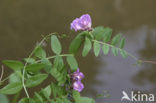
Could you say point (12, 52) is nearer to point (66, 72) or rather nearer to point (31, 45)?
point (31, 45)

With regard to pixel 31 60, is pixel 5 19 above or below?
above

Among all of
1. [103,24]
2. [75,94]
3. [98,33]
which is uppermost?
[103,24]

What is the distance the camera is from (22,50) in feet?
5.82

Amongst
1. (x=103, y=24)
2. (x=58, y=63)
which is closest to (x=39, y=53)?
(x=58, y=63)

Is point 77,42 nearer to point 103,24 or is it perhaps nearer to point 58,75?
point 58,75

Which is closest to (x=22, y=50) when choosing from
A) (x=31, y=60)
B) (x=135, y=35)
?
(x=135, y=35)

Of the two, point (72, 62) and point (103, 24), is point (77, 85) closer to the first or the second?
point (72, 62)

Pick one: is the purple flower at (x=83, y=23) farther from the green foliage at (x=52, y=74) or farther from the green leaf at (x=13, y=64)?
the green leaf at (x=13, y=64)

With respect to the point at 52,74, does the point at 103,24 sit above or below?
above

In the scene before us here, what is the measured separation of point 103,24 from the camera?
2129 mm

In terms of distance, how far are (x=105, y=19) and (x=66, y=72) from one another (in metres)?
1.83

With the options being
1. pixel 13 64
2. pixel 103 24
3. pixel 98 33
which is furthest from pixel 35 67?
pixel 103 24

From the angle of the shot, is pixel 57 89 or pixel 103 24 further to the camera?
pixel 103 24

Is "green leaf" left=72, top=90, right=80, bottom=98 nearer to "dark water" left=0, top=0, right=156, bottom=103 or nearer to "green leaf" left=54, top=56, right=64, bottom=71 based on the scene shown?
"green leaf" left=54, top=56, right=64, bottom=71
